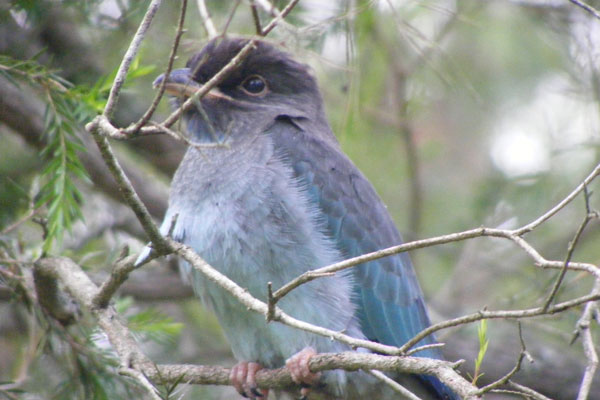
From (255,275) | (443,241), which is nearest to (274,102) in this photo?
(255,275)

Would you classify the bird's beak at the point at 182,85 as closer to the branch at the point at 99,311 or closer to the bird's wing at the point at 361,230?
the bird's wing at the point at 361,230

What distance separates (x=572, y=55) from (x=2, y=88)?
13.9ft

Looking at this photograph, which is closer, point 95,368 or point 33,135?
point 95,368

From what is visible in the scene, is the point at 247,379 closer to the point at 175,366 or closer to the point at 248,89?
the point at 175,366

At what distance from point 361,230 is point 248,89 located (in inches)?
44.5

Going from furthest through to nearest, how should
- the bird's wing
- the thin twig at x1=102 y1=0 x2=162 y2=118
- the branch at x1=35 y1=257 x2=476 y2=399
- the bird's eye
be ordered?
the bird's eye, the bird's wing, the thin twig at x1=102 y1=0 x2=162 y2=118, the branch at x1=35 y1=257 x2=476 y2=399

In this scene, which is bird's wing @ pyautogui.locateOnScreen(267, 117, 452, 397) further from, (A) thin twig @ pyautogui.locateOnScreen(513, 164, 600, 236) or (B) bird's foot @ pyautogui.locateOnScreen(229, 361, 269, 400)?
(A) thin twig @ pyautogui.locateOnScreen(513, 164, 600, 236)

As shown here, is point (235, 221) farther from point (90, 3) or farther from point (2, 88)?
point (2, 88)

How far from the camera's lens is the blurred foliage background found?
398cm

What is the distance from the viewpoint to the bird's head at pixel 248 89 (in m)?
4.65

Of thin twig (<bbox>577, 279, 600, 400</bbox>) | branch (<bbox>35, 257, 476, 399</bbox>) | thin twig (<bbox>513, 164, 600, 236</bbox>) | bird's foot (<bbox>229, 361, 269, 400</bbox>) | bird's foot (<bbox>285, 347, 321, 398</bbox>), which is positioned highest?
thin twig (<bbox>513, 164, 600, 236</bbox>)

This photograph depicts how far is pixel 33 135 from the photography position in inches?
202

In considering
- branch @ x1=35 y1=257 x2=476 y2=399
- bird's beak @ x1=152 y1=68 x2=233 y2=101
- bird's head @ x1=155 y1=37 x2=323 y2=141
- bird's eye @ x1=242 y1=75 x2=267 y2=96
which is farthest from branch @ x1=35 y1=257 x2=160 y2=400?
bird's eye @ x1=242 y1=75 x2=267 y2=96

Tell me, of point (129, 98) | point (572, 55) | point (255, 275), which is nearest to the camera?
point (255, 275)
